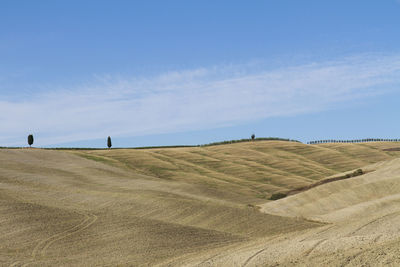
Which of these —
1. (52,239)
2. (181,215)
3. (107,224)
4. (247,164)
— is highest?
(107,224)

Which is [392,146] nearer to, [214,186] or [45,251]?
[214,186]

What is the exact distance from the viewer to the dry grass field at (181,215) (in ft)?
75.2

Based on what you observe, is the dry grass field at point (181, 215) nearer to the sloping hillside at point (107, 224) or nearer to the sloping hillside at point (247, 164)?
the sloping hillside at point (107, 224)

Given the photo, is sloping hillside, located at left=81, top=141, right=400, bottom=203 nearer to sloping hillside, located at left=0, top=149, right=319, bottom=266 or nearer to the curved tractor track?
sloping hillside, located at left=0, top=149, right=319, bottom=266

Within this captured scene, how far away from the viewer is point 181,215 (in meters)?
37.3

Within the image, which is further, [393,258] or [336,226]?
[336,226]

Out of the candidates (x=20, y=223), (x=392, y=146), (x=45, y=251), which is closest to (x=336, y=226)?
(x=45, y=251)

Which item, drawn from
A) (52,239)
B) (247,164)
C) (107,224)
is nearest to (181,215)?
(107,224)

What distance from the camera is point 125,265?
2389 centimetres

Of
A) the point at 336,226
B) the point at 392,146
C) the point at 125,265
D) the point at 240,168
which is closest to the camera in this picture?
the point at 125,265

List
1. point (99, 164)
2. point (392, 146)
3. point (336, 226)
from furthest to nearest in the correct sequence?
1. point (392, 146)
2. point (99, 164)
3. point (336, 226)

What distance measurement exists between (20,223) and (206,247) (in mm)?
12377

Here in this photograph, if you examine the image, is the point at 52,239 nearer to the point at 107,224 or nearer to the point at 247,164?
the point at 107,224

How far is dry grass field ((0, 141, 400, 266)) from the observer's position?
2291cm
